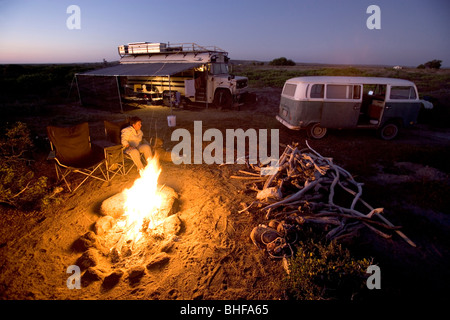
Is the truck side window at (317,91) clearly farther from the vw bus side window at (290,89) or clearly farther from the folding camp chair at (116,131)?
the folding camp chair at (116,131)

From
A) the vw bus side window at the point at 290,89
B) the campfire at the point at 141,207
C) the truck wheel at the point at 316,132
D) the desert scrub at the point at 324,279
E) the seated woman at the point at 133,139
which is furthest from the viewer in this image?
the truck wheel at the point at 316,132

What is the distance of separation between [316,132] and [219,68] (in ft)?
26.7

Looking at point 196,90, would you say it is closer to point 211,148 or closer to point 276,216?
point 211,148

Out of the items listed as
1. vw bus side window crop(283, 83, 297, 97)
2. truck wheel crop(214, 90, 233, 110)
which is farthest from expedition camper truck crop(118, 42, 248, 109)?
Answer: vw bus side window crop(283, 83, 297, 97)

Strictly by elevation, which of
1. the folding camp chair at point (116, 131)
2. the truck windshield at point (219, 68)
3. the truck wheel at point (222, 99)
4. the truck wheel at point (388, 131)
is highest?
the truck windshield at point (219, 68)

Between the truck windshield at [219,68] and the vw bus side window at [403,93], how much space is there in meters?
9.13

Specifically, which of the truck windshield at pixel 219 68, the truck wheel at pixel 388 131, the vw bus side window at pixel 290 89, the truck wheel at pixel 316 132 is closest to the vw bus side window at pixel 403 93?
the truck wheel at pixel 388 131

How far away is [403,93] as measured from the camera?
767 centimetres

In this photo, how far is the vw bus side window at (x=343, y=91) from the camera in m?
7.41

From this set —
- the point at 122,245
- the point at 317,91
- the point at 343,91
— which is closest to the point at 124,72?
the point at 317,91

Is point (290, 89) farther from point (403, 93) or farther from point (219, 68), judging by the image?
point (219, 68)

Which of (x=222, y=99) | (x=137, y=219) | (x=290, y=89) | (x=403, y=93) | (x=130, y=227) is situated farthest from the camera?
(x=222, y=99)

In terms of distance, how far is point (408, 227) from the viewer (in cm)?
389

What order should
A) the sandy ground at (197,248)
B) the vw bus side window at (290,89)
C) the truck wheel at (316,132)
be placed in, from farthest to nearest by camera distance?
1. the truck wheel at (316,132)
2. the vw bus side window at (290,89)
3. the sandy ground at (197,248)
